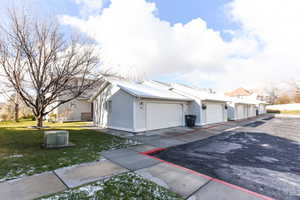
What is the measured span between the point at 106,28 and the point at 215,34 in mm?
9766

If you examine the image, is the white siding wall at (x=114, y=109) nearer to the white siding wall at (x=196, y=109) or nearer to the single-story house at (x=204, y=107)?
the single-story house at (x=204, y=107)

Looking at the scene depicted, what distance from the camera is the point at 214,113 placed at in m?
15.9

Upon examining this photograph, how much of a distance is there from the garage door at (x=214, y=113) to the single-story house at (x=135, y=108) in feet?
8.28

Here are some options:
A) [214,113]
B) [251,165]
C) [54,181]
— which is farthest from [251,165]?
[214,113]

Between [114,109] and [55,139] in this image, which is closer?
[55,139]

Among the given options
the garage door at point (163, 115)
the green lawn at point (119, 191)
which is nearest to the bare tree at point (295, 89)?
the garage door at point (163, 115)

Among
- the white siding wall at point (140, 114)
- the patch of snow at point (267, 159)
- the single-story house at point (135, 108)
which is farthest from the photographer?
the single-story house at point (135, 108)

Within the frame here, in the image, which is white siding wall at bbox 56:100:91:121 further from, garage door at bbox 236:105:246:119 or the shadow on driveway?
garage door at bbox 236:105:246:119

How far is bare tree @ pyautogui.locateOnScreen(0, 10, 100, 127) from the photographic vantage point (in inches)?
392

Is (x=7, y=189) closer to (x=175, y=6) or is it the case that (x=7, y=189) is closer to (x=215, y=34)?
(x=175, y=6)

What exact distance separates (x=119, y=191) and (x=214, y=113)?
15073 millimetres

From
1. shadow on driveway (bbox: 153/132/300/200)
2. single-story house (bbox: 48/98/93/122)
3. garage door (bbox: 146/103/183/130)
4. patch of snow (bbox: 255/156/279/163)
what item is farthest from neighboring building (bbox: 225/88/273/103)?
patch of snow (bbox: 255/156/279/163)

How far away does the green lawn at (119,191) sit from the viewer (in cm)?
278

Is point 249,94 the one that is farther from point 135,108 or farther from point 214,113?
point 135,108
